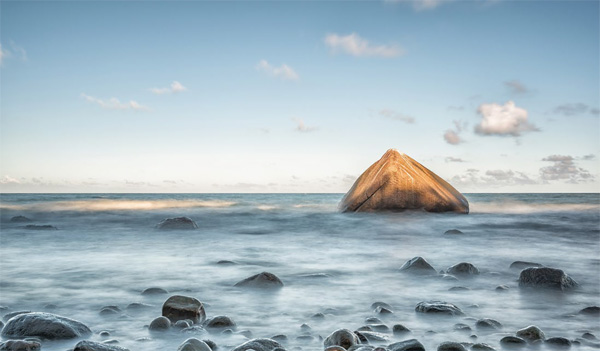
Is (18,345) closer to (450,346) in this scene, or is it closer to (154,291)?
(154,291)

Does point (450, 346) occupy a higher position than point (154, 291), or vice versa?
point (450, 346)

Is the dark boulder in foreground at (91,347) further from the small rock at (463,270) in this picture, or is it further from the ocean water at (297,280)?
the small rock at (463,270)

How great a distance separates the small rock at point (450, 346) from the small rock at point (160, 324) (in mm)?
2120

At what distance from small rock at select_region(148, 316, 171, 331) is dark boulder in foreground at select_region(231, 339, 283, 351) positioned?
0.90m

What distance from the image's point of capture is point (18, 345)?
10.5 ft

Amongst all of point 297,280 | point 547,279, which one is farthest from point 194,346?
point 547,279

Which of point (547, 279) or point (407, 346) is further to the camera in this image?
point (547, 279)

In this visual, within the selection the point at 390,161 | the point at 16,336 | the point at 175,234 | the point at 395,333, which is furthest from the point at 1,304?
the point at 390,161

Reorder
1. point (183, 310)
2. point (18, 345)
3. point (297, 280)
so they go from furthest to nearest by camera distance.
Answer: point (297, 280), point (183, 310), point (18, 345)

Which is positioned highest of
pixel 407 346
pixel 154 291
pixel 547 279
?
pixel 547 279

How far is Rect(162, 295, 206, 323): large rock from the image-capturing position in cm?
406

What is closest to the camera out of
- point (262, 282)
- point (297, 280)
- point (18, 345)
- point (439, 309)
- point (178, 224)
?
point (18, 345)

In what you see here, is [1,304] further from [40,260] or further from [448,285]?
[448,285]

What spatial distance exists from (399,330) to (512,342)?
0.82 m
